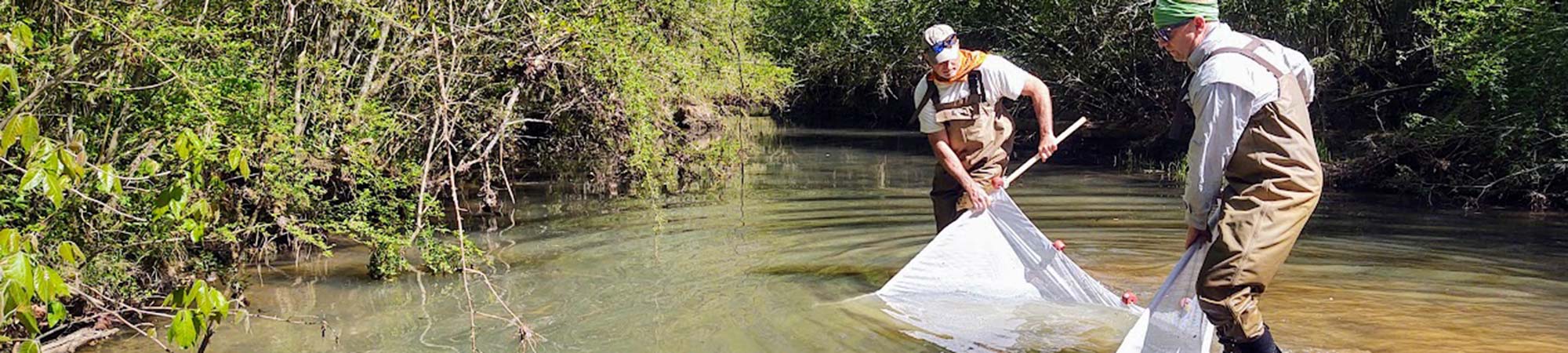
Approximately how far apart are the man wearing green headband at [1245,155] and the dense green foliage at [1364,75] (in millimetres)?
267

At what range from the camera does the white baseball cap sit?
20.8ft

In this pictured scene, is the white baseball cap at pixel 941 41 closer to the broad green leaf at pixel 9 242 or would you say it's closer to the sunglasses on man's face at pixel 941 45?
the sunglasses on man's face at pixel 941 45

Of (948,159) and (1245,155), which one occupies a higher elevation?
(1245,155)

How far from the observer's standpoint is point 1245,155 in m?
4.37

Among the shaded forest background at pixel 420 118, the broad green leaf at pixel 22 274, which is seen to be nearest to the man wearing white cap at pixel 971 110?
the shaded forest background at pixel 420 118

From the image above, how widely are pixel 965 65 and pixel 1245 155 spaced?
2287mm

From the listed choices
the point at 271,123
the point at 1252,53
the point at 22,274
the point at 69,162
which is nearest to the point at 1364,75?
the point at 1252,53

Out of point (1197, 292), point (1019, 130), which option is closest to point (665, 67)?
point (1197, 292)

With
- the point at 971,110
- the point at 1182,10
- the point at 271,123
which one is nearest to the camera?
the point at 1182,10

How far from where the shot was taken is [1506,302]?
6938 mm

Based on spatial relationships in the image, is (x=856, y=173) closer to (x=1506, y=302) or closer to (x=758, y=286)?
(x=758, y=286)

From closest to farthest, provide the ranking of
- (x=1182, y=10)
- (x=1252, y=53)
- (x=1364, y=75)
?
(x=1252, y=53) < (x=1182, y=10) < (x=1364, y=75)

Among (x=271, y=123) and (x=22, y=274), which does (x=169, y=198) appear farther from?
(x=271, y=123)

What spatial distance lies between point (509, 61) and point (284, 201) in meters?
2.23
